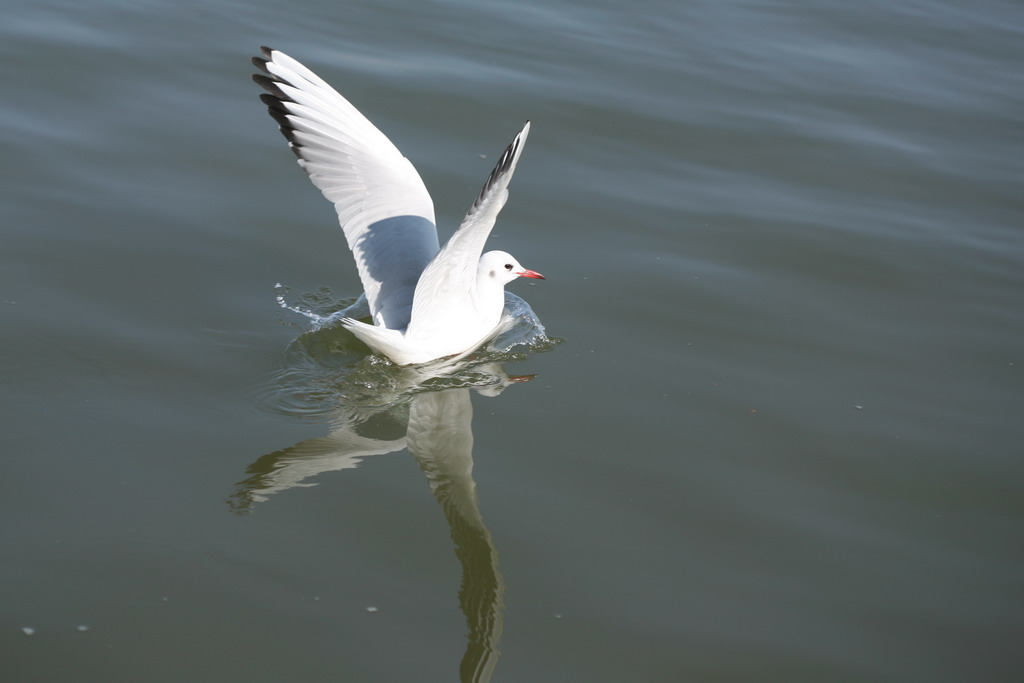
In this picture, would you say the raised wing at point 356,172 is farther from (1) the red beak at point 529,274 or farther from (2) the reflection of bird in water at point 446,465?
(2) the reflection of bird in water at point 446,465

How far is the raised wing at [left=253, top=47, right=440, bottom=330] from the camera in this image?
20.1 feet

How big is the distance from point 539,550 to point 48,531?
6.05 feet

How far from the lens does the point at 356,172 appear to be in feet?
21.0

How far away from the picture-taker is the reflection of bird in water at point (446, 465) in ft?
13.4

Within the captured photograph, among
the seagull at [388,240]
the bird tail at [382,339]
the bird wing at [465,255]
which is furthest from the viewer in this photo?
the seagull at [388,240]

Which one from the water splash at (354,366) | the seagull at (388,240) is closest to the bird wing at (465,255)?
the seagull at (388,240)

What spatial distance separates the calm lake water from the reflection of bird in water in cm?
2

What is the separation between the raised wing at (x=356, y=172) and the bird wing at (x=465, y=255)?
0.44m

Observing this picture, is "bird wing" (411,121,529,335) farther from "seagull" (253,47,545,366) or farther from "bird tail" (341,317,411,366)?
"bird tail" (341,317,411,366)

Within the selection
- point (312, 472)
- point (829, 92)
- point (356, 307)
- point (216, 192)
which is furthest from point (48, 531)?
point (829, 92)

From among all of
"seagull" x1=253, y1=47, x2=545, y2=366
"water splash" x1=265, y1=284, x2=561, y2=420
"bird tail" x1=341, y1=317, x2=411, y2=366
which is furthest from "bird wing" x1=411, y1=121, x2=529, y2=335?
"water splash" x1=265, y1=284, x2=561, y2=420

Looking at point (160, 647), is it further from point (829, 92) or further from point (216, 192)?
point (829, 92)

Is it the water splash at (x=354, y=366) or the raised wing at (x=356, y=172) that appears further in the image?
the raised wing at (x=356, y=172)

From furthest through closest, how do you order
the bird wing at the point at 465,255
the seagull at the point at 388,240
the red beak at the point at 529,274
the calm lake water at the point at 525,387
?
the red beak at the point at 529,274
the seagull at the point at 388,240
the bird wing at the point at 465,255
the calm lake water at the point at 525,387
